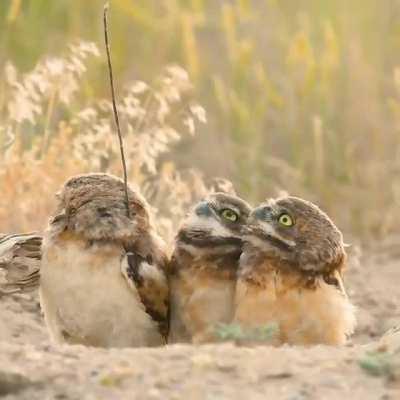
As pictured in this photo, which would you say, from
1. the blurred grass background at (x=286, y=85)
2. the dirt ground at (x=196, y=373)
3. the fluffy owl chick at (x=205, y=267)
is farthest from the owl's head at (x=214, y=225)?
the blurred grass background at (x=286, y=85)

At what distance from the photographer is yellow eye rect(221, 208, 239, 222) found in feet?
16.0

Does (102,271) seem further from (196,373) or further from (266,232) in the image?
(196,373)

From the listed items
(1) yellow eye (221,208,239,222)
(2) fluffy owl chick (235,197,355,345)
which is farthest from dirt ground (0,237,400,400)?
(1) yellow eye (221,208,239,222)

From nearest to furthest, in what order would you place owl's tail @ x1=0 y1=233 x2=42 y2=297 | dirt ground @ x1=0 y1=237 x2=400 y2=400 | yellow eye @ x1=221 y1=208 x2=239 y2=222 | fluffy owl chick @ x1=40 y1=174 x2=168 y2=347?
dirt ground @ x1=0 y1=237 x2=400 y2=400, fluffy owl chick @ x1=40 y1=174 x2=168 y2=347, yellow eye @ x1=221 y1=208 x2=239 y2=222, owl's tail @ x1=0 y1=233 x2=42 y2=297

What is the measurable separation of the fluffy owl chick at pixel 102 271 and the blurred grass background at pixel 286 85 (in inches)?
111

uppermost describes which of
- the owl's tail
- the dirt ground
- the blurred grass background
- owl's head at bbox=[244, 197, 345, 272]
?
the blurred grass background

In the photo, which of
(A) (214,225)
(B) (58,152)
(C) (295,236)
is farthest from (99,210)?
(B) (58,152)

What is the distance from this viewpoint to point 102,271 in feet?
15.1

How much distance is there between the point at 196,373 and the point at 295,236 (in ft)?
3.87

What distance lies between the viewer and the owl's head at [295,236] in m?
4.74

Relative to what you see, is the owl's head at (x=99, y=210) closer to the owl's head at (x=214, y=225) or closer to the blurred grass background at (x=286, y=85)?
the owl's head at (x=214, y=225)

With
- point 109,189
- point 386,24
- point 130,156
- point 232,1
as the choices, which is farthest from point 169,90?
point 232,1

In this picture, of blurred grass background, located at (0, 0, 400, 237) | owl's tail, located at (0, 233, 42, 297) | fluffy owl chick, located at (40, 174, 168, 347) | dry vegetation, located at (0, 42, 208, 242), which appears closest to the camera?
fluffy owl chick, located at (40, 174, 168, 347)

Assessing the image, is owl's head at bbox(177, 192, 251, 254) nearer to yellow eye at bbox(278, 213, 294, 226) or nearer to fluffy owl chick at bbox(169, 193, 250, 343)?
fluffy owl chick at bbox(169, 193, 250, 343)
